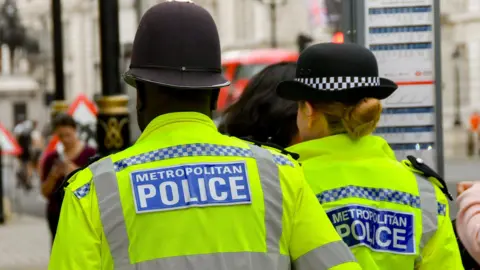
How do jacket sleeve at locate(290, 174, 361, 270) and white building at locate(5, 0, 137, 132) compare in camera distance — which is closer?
jacket sleeve at locate(290, 174, 361, 270)

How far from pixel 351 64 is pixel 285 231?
100 cm

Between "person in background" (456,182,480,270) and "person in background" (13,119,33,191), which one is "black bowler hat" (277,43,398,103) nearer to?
"person in background" (456,182,480,270)

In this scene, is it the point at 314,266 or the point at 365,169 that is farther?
the point at 365,169

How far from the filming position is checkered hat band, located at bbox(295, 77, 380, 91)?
139 inches

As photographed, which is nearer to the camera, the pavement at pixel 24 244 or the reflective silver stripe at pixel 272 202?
the reflective silver stripe at pixel 272 202

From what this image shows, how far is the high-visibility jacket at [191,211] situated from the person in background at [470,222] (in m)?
0.96

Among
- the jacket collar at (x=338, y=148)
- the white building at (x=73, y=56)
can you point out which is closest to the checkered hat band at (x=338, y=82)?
the jacket collar at (x=338, y=148)

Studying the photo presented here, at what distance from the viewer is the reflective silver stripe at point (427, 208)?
136 inches

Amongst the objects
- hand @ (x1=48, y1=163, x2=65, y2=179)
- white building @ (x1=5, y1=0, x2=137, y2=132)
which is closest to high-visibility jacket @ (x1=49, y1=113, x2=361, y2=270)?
hand @ (x1=48, y1=163, x2=65, y2=179)

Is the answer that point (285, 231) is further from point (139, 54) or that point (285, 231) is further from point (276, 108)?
point (276, 108)

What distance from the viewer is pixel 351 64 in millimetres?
3592

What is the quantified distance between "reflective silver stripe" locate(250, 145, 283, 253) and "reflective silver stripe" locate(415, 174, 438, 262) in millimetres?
862

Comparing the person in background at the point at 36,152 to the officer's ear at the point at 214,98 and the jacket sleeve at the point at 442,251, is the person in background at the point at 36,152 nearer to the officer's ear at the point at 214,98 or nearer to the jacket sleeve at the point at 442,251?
the jacket sleeve at the point at 442,251

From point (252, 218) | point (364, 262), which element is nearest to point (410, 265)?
point (364, 262)
